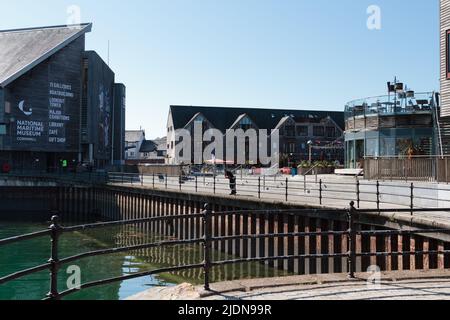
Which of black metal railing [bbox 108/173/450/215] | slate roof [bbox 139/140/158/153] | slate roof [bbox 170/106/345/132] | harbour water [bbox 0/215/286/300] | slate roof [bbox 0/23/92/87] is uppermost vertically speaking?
slate roof [bbox 0/23/92/87]

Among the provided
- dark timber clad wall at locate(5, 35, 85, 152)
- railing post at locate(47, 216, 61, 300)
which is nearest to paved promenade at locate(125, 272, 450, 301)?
railing post at locate(47, 216, 61, 300)

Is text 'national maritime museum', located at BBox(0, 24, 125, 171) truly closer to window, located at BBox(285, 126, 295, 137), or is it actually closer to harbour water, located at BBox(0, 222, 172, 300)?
harbour water, located at BBox(0, 222, 172, 300)

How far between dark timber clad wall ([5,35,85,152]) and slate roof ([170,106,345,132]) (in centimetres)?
3618

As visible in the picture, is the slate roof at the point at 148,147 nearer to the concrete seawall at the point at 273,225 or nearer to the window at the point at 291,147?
the window at the point at 291,147

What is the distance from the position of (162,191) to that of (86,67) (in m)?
31.9

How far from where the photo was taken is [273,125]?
301ft

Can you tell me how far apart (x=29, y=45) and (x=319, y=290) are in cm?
5481

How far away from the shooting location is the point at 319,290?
6188mm

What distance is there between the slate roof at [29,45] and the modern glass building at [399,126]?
113 feet

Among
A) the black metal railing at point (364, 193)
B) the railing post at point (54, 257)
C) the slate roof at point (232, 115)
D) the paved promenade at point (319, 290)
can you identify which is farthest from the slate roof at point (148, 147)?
the railing post at point (54, 257)

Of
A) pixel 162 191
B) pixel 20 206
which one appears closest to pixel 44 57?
pixel 20 206

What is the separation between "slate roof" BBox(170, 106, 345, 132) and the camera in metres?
89.8

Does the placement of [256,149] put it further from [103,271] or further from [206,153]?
[103,271]

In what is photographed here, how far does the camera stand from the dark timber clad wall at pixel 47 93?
158 feet
